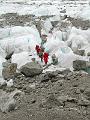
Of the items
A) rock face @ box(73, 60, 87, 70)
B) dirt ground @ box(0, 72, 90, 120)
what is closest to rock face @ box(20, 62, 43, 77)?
dirt ground @ box(0, 72, 90, 120)

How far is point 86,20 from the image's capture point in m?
20.4

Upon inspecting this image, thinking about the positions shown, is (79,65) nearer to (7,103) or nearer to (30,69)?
(30,69)

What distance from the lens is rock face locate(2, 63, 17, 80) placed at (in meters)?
10.0

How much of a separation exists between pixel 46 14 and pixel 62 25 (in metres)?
6.52

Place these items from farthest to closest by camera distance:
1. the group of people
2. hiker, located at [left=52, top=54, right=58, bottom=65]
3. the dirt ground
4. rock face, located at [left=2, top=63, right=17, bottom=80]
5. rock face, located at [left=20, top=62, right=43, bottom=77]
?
hiker, located at [left=52, top=54, right=58, bottom=65], the group of people, rock face, located at [left=2, top=63, right=17, bottom=80], rock face, located at [left=20, top=62, right=43, bottom=77], the dirt ground

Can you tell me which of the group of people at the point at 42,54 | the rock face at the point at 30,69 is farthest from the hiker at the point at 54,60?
the rock face at the point at 30,69

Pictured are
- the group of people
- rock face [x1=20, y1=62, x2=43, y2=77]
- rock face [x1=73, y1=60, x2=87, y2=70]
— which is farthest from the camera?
the group of people

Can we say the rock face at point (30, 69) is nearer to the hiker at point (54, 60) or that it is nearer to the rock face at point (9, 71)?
the rock face at point (9, 71)

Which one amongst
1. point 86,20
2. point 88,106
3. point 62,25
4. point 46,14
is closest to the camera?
point 88,106

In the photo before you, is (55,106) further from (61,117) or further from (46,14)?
(46,14)

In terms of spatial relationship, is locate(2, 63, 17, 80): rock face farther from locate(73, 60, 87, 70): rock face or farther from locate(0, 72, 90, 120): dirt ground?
locate(73, 60, 87, 70): rock face

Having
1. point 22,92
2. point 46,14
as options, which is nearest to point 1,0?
point 46,14

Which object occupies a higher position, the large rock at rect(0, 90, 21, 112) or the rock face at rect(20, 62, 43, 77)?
the large rock at rect(0, 90, 21, 112)

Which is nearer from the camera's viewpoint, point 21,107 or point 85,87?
point 21,107
